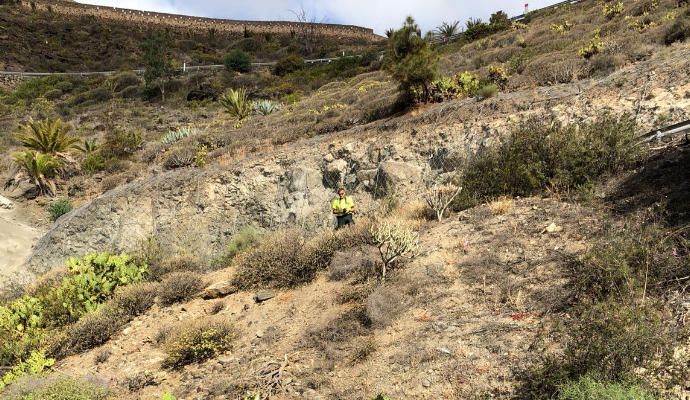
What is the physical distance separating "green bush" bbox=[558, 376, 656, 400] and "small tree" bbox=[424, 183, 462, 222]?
497 cm

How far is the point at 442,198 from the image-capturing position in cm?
888

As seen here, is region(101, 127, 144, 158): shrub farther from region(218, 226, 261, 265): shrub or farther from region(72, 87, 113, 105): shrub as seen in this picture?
region(72, 87, 113, 105): shrub

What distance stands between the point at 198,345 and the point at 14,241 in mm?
12169

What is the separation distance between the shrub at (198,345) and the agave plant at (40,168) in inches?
607

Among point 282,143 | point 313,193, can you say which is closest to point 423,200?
point 313,193

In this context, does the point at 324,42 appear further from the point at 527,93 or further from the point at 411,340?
the point at 411,340

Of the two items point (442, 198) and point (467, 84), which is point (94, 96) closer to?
point (467, 84)

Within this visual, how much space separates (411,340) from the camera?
17.5 feet

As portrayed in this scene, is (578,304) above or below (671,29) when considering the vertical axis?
below

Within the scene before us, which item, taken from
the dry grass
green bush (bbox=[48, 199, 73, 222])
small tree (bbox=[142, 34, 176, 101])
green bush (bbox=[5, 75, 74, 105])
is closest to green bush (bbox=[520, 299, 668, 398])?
the dry grass

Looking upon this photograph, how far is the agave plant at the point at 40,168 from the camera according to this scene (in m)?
18.4

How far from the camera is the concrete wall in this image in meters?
50.9

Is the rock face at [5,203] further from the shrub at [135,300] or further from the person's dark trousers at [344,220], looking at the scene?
the person's dark trousers at [344,220]

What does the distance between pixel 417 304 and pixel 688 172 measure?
4.44 m
